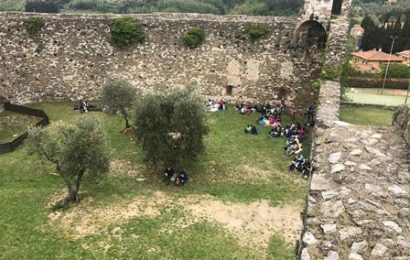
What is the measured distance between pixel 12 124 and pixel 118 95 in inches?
261

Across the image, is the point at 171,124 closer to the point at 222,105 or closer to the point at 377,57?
the point at 222,105

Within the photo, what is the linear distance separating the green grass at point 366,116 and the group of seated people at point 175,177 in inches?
417

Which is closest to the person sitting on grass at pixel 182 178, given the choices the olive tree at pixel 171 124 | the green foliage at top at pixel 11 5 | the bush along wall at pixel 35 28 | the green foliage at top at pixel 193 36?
the olive tree at pixel 171 124

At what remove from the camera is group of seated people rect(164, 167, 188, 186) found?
60.2ft

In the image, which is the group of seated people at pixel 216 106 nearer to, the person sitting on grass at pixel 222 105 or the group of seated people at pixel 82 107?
the person sitting on grass at pixel 222 105

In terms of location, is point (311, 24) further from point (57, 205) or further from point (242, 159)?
point (57, 205)

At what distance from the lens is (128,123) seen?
2378 cm

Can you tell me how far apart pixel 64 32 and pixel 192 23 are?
24.8ft

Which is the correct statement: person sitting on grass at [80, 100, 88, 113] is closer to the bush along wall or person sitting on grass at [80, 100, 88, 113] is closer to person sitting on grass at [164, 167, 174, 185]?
the bush along wall

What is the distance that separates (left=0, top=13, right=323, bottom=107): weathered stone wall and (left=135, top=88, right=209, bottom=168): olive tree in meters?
7.76

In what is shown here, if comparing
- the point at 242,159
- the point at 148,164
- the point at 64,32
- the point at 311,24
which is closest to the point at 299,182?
the point at 242,159

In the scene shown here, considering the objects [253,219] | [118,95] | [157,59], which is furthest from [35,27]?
[253,219]

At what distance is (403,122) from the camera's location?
332 inches

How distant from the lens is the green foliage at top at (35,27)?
26.1 m
